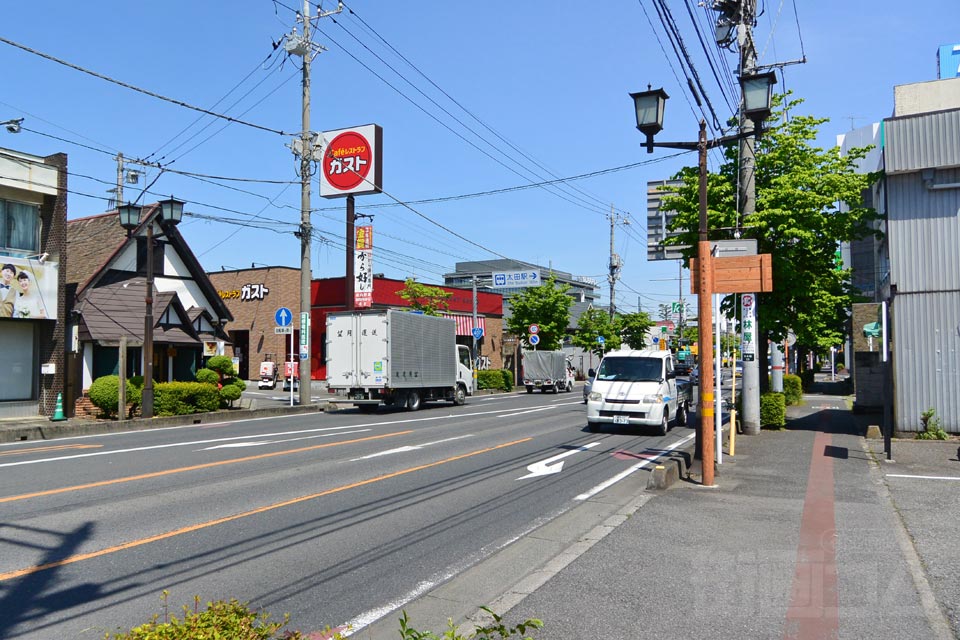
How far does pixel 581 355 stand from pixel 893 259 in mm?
44169

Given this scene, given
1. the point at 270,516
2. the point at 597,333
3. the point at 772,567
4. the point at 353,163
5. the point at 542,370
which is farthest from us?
the point at 597,333

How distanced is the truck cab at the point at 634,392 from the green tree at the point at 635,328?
47.3 m

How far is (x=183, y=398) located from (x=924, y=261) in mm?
20874

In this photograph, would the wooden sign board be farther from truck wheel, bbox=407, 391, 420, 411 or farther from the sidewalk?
truck wheel, bbox=407, 391, 420, 411

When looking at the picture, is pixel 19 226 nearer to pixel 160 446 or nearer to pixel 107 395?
pixel 107 395

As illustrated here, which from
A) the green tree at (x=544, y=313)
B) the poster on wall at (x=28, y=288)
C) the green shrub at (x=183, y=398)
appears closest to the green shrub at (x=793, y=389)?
the green tree at (x=544, y=313)

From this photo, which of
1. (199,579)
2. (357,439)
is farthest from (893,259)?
(199,579)

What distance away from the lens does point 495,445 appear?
15.3 m

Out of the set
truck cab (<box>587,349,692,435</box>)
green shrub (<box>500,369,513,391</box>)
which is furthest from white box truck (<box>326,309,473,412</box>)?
green shrub (<box>500,369,513,391</box>)

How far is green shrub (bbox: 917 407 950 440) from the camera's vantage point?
15.4 m

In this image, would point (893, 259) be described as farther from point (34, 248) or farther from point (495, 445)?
point (34, 248)

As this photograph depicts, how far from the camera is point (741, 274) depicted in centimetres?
1130

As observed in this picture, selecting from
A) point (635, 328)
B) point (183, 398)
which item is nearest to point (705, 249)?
point (183, 398)

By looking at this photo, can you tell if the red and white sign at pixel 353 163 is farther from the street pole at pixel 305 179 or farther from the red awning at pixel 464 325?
the red awning at pixel 464 325
